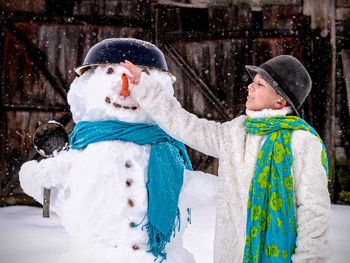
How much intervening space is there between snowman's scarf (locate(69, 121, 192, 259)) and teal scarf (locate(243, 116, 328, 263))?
48 cm

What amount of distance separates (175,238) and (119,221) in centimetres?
34

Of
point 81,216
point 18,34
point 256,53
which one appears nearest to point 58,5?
point 18,34

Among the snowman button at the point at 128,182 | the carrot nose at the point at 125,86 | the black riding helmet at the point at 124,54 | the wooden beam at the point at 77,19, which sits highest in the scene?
the wooden beam at the point at 77,19

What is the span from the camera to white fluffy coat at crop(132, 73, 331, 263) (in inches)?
54.7

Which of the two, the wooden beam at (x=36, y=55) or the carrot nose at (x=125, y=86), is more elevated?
the wooden beam at (x=36, y=55)

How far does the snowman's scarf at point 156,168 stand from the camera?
1.80 m

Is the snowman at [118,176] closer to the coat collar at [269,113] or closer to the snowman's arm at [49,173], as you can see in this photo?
the snowman's arm at [49,173]

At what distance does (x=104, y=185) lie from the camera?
71.4 inches

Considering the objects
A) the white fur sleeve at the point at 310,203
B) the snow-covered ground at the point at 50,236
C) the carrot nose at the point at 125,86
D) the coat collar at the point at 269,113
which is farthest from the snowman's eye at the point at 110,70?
the snow-covered ground at the point at 50,236

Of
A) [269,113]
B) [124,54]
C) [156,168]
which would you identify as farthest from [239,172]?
[124,54]

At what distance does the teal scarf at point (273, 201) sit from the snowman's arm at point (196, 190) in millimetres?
530

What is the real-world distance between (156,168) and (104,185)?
0.26 metres

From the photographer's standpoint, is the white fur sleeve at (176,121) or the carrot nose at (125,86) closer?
the white fur sleeve at (176,121)

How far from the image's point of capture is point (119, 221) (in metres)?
1.81
